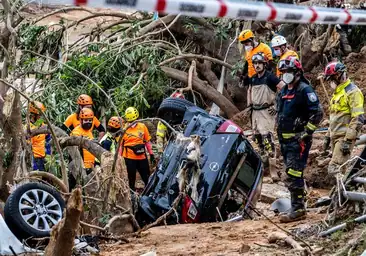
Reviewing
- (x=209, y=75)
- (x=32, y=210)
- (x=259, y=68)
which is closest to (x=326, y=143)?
(x=259, y=68)

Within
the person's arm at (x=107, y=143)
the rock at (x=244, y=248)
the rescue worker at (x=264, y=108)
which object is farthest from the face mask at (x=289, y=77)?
the person's arm at (x=107, y=143)

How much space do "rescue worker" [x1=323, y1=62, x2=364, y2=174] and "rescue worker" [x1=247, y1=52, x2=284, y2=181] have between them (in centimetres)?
182

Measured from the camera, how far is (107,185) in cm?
752

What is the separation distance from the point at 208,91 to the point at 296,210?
710 cm

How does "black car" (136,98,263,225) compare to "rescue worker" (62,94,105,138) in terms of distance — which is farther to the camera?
"rescue worker" (62,94,105,138)

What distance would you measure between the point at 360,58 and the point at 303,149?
7.63 metres

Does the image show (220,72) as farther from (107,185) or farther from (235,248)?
(235,248)

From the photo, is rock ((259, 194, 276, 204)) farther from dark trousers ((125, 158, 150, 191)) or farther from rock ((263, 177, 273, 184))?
dark trousers ((125, 158, 150, 191))

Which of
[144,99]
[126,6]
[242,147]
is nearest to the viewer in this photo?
[126,6]

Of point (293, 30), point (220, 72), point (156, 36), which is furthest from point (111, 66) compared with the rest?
point (293, 30)

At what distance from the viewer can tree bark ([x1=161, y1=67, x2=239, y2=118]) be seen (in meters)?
14.1

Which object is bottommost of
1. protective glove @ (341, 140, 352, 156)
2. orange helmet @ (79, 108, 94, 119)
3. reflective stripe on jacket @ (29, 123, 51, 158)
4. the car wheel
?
reflective stripe on jacket @ (29, 123, 51, 158)

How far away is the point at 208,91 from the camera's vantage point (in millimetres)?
14203

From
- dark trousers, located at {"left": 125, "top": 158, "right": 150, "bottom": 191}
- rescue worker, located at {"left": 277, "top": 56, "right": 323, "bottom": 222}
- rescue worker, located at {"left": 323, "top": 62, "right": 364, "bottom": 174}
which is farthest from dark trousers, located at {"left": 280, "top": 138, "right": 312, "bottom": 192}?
dark trousers, located at {"left": 125, "top": 158, "right": 150, "bottom": 191}
